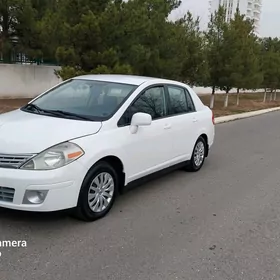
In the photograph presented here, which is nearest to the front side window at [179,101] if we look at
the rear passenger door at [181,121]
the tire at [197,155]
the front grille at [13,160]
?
the rear passenger door at [181,121]

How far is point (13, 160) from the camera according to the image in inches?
138

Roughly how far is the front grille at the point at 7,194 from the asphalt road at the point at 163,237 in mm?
332

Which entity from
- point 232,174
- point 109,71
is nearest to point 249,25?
point 109,71

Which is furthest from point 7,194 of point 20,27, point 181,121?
point 20,27

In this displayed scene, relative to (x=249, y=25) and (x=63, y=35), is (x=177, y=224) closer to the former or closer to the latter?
(x=63, y=35)

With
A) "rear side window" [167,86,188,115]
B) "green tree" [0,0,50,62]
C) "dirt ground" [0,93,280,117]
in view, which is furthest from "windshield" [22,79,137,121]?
"green tree" [0,0,50,62]

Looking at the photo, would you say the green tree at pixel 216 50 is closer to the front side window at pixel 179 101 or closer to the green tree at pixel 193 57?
the green tree at pixel 193 57

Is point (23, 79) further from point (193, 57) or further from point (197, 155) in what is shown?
point (197, 155)

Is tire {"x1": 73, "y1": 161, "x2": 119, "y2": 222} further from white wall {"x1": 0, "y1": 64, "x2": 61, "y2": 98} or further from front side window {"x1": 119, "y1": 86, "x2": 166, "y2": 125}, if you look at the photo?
white wall {"x1": 0, "y1": 64, "x2": 61, "y2": 98}

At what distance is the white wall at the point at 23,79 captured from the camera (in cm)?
1684

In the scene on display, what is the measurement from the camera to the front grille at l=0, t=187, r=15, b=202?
350 cm

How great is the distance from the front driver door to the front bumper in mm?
803

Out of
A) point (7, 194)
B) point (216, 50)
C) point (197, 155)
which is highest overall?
point (216, 50)

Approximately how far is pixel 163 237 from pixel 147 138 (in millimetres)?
1363
